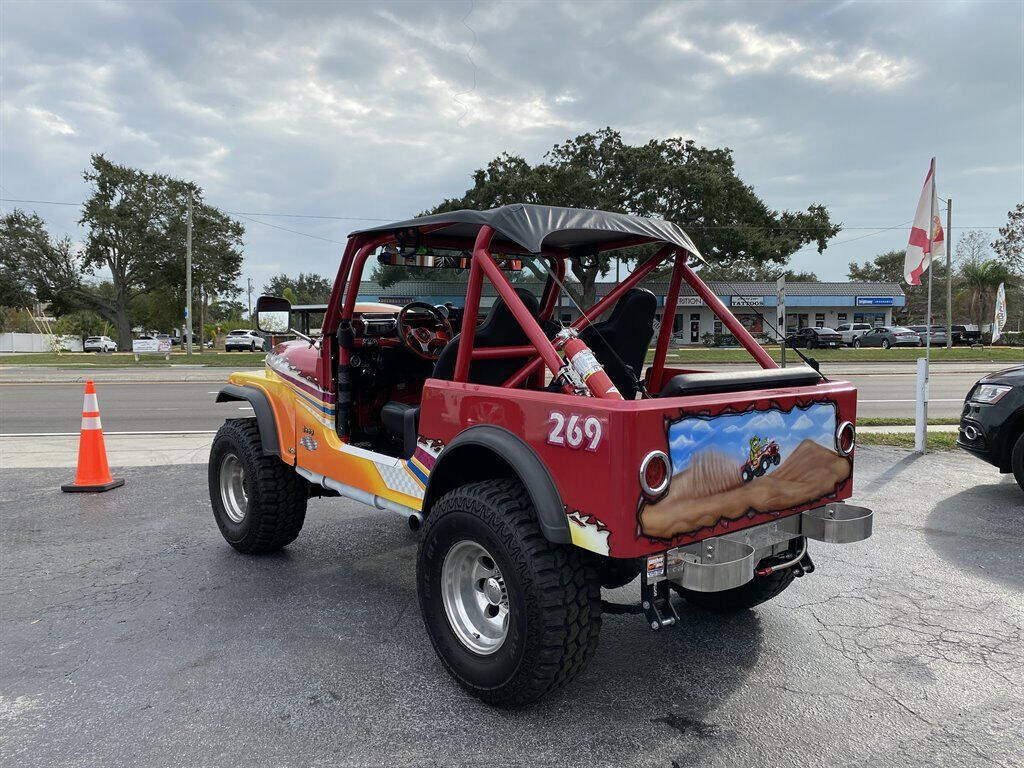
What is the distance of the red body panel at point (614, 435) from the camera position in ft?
7.98

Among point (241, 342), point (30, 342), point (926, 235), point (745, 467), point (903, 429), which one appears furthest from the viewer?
point (30, 342)

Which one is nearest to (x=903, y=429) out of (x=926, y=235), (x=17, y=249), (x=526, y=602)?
(x=926, y=235)

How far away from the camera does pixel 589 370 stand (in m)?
2.75

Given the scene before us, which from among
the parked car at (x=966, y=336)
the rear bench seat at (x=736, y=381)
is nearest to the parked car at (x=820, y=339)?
the parked car at (x=966, y=336)

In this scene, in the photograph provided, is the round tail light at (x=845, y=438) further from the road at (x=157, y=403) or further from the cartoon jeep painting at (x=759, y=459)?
the road at (x=157, y=403)

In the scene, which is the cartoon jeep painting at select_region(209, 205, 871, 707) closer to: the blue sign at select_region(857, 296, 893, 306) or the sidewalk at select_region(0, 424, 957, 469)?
the sidewalk at select_region(0, 424, 957, 469)

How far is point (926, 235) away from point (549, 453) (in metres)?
8.80

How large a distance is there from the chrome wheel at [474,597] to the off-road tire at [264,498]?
77.0 inches

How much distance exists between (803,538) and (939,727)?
877 millimetres

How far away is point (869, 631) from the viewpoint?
11.8ft

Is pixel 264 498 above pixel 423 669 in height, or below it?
above

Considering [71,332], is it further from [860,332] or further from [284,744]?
[284,744]

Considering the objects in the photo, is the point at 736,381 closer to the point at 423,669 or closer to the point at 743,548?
the point at 743,548

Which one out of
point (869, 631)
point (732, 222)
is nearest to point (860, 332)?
point (732, 222)
